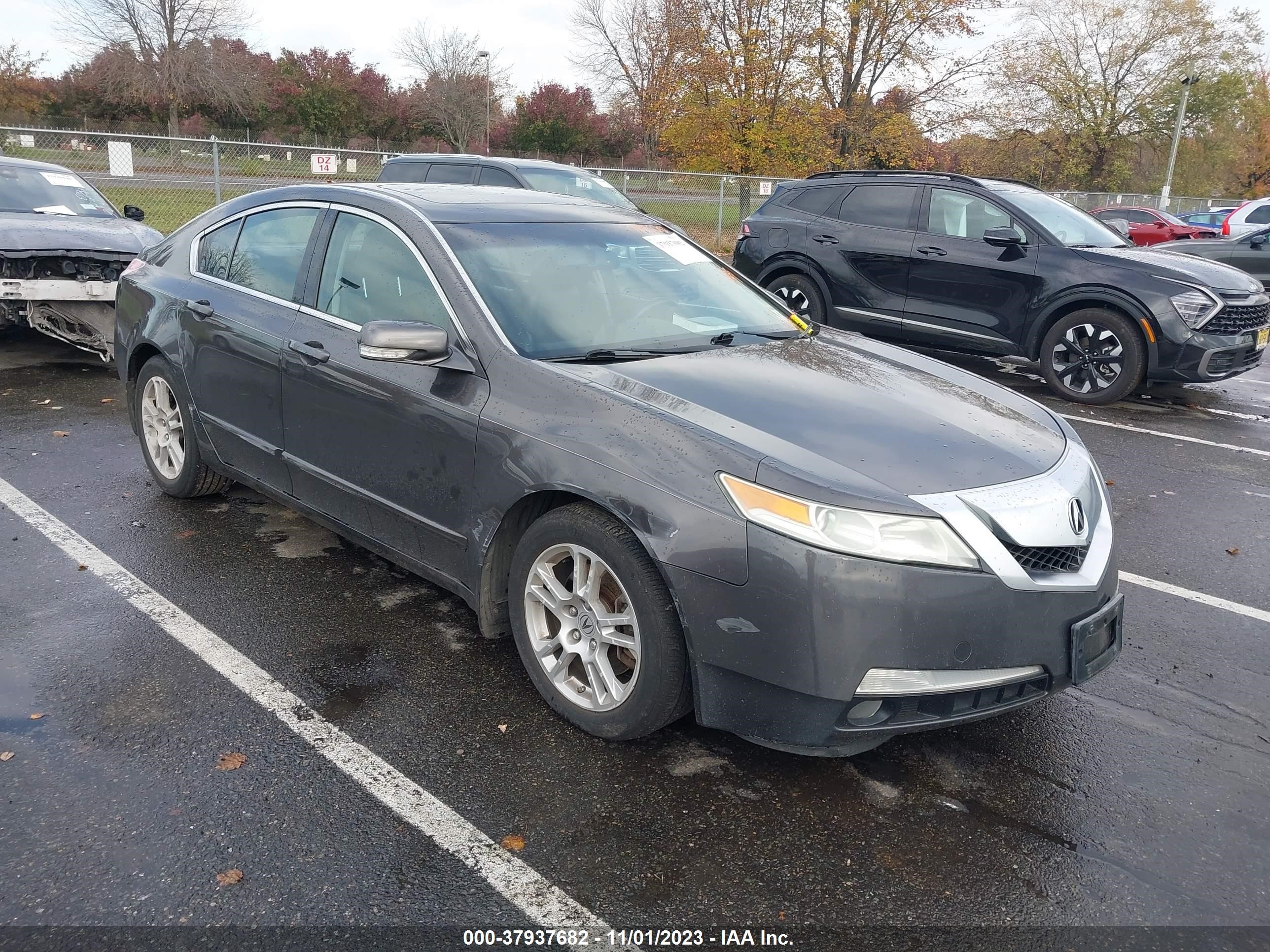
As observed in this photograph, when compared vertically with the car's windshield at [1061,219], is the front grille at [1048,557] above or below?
below

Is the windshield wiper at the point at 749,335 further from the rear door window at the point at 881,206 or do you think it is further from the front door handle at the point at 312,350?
the rear door window at the point at 881,206

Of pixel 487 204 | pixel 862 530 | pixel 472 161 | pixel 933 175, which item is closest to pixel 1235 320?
pixel 933 175

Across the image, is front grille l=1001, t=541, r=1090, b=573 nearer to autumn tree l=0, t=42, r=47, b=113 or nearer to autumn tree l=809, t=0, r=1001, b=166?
autumn tree l=809, t=0, r=1001, b=166

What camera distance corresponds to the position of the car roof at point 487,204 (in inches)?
155

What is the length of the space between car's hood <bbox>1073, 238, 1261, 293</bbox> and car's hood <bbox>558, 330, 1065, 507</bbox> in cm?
526

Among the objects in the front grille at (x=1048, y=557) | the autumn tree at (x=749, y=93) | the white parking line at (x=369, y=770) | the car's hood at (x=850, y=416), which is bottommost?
the white parking line at (x=369, y=770)

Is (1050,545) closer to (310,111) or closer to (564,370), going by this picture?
(564,370)

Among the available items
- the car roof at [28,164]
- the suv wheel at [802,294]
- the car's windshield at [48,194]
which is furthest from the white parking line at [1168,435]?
the car roof at [28,164]

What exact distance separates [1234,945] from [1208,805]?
24.9 inches

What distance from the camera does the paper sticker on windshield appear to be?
435 cm

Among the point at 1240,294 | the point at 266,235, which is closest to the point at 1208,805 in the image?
the point at 266,235

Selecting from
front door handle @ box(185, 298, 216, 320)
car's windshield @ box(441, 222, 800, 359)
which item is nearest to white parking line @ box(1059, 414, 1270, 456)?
car's windshield @ box(441, 222, 800, 359)

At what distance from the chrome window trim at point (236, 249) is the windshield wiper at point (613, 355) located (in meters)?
1.42

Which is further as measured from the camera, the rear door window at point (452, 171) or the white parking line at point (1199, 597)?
the rear door window at point (452, 171)
